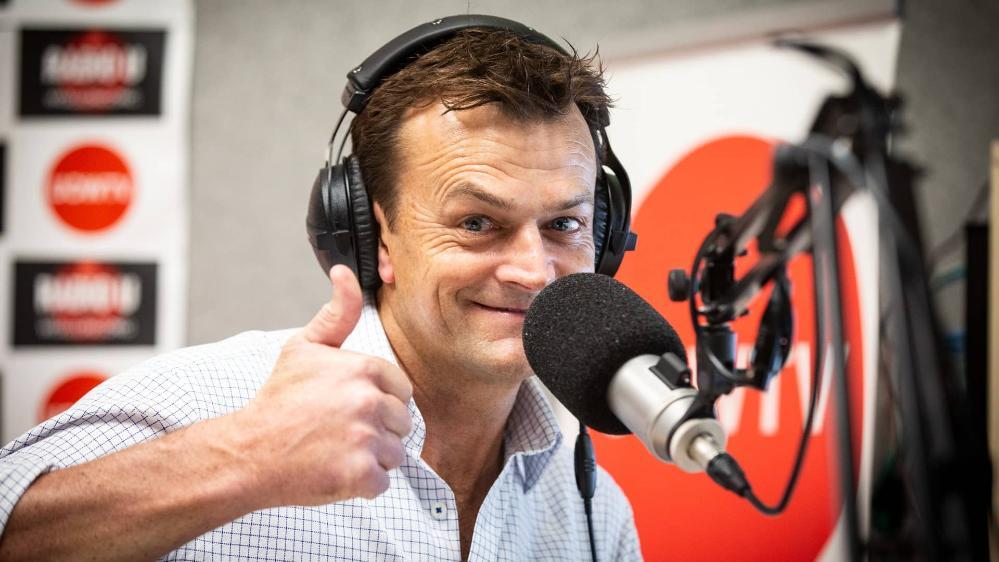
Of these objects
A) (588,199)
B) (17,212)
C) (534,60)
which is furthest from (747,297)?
(17,212)

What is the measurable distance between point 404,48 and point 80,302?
3.54 ft

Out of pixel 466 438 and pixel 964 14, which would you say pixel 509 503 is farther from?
pixel 964 14

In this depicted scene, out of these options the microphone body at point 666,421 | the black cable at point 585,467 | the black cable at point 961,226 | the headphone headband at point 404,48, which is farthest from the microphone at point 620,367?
the black cable at point 961,226

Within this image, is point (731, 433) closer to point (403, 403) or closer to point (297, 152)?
point (403, 403)

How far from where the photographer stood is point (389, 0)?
1247 mm

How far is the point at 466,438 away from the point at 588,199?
1.17ft

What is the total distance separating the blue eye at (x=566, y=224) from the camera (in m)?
0.93

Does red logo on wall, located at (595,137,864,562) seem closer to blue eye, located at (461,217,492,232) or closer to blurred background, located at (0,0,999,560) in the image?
blurred background, located at (0,0,999,560)

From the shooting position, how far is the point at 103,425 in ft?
2.52

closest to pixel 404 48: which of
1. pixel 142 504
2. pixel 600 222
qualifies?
pixel 600 222

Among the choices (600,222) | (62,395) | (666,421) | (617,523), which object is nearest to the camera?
(666,421)

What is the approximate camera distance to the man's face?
35.4 inches

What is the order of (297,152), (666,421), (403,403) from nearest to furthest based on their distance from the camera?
(666,421) < (403,403) < (297,152)

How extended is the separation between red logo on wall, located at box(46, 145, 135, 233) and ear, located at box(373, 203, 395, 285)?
861 mm
